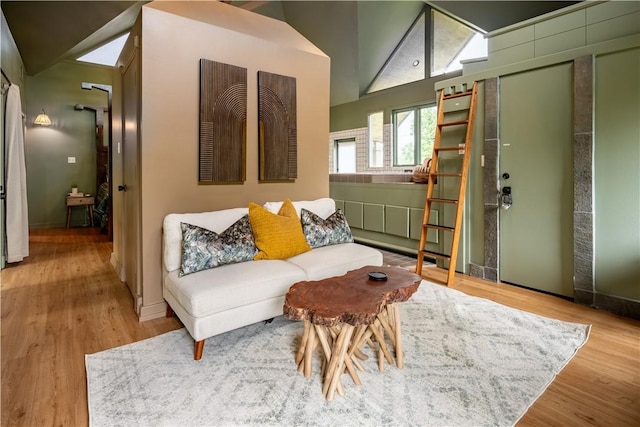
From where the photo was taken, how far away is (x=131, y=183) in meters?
3.03

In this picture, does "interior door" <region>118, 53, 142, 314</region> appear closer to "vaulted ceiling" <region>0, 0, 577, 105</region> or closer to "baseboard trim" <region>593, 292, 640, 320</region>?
"vaulted ceiling" <region>0, 0, 577, 105</region>

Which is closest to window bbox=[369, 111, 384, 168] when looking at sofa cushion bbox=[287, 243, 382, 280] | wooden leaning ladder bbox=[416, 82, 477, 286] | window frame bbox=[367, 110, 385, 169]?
window frame bbox=[367, 110, 385, 169]

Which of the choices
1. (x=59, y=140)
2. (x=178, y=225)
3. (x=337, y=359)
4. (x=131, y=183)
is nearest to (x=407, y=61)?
(x=131, y=183)

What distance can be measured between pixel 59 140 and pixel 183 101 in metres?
5.54

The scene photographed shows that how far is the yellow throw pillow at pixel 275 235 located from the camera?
271 centimetres

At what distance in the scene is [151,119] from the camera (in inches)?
104

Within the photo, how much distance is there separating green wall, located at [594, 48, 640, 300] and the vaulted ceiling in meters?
1.63

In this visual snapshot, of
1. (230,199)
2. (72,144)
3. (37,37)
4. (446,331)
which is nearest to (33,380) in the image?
(230,199)

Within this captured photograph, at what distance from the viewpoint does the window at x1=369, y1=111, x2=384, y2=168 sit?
6.14 m

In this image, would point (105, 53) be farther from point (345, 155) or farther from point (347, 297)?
point (347, 297)

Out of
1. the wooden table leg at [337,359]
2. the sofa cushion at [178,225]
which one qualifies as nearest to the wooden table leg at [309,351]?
the wooden table leg at [337,359]

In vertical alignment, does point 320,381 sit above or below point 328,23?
below

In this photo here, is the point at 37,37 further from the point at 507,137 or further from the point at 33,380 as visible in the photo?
the point at 507,137

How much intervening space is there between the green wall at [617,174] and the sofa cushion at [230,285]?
2.44 meters
